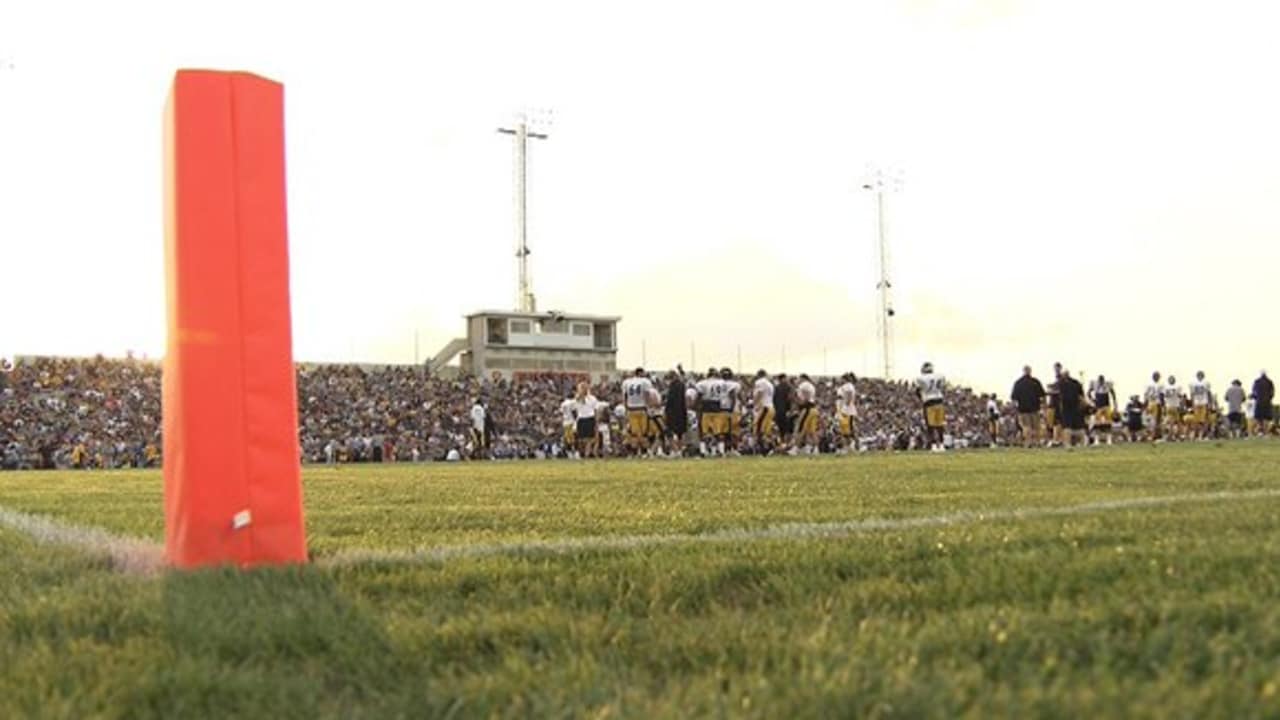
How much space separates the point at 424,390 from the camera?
44406 millimetres

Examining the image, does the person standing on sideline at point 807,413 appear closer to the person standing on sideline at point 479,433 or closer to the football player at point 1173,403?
the person standing on sideline at point 479,433

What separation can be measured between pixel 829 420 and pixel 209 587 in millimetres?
43137

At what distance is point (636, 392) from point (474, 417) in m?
6.97

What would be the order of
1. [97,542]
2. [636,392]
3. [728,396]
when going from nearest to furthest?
[97,542] → [728,396] → [636,392]

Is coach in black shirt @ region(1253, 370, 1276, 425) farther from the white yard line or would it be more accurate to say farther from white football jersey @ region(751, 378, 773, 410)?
the white yard line

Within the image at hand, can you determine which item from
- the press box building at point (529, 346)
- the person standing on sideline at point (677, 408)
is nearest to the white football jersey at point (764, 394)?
the person standing on sideline at point (677, 408)

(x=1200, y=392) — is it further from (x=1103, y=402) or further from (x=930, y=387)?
(x=930, y=387)

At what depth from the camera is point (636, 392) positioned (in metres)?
25.3

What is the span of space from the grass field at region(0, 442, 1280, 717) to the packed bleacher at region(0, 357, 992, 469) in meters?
26.4

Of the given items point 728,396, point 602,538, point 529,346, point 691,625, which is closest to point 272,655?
point 691,625

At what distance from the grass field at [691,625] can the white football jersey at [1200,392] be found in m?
27.4

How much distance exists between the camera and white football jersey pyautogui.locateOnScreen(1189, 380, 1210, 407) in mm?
30266

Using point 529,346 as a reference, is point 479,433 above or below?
below

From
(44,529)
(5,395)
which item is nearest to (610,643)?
(44,529)
